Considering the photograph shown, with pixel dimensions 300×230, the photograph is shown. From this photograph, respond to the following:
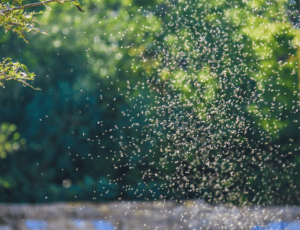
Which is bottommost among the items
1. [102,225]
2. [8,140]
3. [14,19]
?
[102,225]

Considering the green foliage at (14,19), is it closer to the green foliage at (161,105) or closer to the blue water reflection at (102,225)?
the blue water reflection at (102,225)

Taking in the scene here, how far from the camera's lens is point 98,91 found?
6570 millimetres

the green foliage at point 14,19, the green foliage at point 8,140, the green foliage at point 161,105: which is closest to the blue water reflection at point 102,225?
the green foliage at point 161,105

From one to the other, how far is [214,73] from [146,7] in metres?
1.76

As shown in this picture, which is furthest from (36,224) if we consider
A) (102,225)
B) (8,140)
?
(8,140)

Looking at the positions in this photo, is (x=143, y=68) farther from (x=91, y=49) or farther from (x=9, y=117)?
(x=9, y=117)

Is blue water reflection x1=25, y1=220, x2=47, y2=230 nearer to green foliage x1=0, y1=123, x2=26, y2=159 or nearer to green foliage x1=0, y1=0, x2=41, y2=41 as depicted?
green foliage x1=0, y1=123, x2=26, y2=159

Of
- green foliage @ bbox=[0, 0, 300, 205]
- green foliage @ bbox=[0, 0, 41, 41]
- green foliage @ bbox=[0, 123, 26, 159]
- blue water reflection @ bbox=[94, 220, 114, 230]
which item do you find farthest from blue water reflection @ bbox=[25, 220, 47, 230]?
green foliage @ bbox=[0, 0, 41, 41]

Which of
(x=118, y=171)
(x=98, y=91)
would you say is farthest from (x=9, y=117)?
(x=118, y=171)

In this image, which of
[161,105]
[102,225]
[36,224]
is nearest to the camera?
[102,225]

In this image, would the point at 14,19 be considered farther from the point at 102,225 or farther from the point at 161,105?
the point at 161,105

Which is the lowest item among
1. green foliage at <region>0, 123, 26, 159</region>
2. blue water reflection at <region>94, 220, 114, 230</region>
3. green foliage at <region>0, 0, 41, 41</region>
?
blue water reflection at <region>94, 220, 114, 230</region>

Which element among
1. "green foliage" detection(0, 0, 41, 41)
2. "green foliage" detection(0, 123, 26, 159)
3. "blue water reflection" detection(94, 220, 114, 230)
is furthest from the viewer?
"green foliage" detection(0, 123, 26, 159)

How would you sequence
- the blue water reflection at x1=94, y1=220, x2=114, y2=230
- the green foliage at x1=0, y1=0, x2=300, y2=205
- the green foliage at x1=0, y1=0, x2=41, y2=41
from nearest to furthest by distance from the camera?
1. the green foliage at x1=0, y1=0, x2=41, y2=41
2. the blue water reflection at x1=94, y1=220, x2=114, y2=230
3. the green foliage at x1=0, y1=0, x2=300, y2=205
